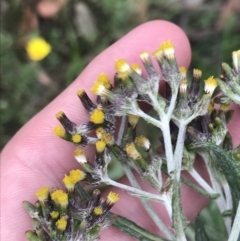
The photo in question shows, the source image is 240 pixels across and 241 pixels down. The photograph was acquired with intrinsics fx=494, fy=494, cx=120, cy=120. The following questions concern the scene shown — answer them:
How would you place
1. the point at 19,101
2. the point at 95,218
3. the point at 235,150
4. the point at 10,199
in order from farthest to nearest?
the point at 19,101
the point at 10,199
the point at 235,150
the point at 95,218

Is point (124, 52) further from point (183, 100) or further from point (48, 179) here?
point (48, 179)

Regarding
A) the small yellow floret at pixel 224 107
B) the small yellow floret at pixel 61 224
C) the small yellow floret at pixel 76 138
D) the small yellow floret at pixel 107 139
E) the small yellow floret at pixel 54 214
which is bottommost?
the small yellow floret at pixel 224 107

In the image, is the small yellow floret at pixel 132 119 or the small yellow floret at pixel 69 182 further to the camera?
the small yellow floret at pixel 132 119

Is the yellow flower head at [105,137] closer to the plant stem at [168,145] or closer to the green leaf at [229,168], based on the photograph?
the plant stem at [168,145]

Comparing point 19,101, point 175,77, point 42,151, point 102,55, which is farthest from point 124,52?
point 19,101

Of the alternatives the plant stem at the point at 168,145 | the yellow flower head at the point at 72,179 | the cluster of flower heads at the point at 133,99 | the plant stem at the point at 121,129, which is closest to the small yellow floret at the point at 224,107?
the cluster of flower heads at the point at 133,99

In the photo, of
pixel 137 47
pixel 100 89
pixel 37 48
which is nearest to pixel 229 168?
pixel 100 89

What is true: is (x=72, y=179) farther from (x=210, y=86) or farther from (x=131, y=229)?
(x=210, y=86)
